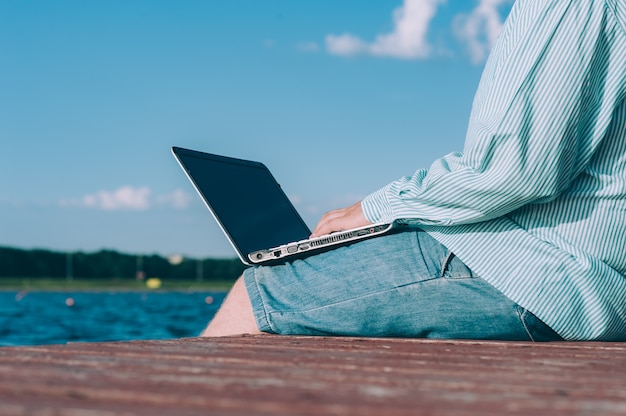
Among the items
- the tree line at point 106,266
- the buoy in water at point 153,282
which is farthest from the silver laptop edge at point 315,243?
the buoy in water at point 153,282

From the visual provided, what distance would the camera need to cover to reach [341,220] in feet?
8.31

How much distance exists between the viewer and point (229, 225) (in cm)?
266

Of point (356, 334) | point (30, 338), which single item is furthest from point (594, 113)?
point (30, 338)

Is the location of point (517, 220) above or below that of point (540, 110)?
below

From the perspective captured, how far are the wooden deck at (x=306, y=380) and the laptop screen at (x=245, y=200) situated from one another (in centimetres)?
73

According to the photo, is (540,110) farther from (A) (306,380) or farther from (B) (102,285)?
(B) (102,285)

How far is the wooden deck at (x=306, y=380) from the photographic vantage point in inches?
43.2

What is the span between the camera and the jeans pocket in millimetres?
2232

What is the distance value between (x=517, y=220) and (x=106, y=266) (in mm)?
80862

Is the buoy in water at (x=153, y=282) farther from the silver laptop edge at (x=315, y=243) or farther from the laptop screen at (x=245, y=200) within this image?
the silver laptop edge at (x=315, y=243)

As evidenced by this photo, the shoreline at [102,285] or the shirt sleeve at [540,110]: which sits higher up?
the shoreline at [102,285]

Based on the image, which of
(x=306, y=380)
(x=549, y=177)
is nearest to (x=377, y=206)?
(x=549, y=177)

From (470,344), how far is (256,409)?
3.84 ft

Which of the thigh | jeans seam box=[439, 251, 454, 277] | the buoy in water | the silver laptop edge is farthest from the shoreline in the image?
jeans seam box=[439, 251, 454, 277]
